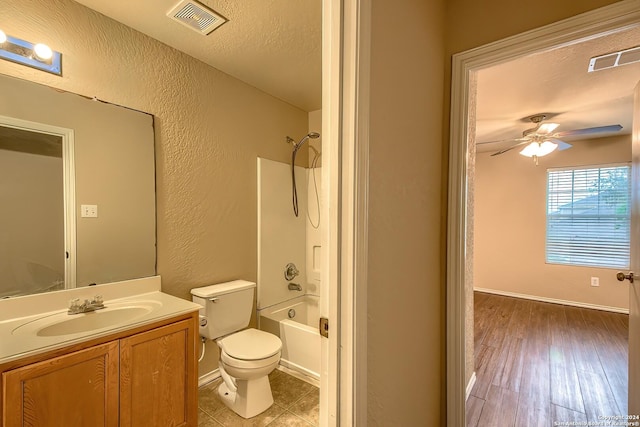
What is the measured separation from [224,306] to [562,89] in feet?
10.8

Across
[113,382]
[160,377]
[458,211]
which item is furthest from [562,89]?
[113,382]

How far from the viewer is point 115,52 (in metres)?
1.69

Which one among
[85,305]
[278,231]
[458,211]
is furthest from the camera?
[278,231]

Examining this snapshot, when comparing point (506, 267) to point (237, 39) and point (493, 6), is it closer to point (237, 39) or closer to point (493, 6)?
point (493, 6)

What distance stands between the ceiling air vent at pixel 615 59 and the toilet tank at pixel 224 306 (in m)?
2.96

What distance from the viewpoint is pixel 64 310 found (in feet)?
4.89

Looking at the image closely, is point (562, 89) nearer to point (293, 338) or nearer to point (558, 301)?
point (293, 338)

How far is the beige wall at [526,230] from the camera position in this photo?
12.4 ft

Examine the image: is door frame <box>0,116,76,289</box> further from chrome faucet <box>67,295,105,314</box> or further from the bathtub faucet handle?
the bathtub faucet handle

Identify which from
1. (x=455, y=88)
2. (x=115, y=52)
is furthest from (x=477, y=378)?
(x=115, y=52)

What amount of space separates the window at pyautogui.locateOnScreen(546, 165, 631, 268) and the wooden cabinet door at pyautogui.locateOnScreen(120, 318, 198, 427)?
4.93 m

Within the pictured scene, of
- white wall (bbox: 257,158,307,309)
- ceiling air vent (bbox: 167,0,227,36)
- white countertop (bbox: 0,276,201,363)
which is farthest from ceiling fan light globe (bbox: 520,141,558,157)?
white countertop (bbox: 0,276,201,363)

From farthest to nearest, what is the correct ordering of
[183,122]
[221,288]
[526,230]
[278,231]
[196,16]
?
[526,230]
[278,231]
[221,288]
[183,122]
[196,16]

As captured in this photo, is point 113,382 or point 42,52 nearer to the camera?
point 113,382
